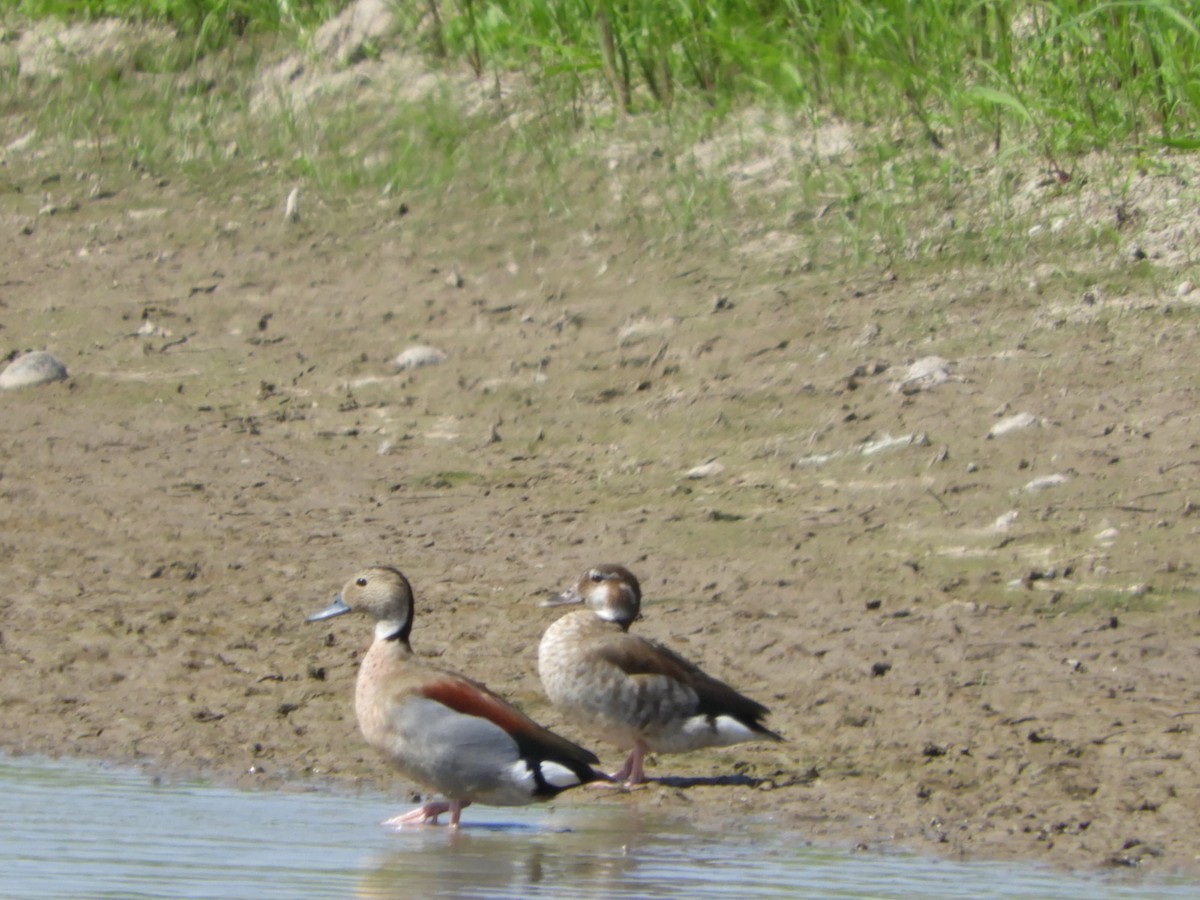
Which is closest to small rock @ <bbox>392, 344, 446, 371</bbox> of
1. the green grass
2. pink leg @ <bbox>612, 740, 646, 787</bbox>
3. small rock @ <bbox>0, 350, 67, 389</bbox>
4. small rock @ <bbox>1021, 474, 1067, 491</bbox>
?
the green grass

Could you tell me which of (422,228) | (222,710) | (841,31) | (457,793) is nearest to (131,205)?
(422,228)

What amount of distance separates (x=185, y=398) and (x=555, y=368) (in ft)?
5.47

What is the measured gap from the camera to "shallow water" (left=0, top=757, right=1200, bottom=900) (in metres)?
4.46

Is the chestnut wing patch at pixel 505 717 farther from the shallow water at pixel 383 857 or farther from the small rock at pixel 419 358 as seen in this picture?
the small rock at pixel 419 358

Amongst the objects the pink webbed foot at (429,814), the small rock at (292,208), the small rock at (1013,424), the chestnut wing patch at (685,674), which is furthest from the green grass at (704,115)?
the pink webbed foot at (429,814)

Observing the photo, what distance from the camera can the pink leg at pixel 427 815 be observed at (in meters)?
5.17

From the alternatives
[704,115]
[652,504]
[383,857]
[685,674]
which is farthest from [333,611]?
[704,115]

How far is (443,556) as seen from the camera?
24.1ft

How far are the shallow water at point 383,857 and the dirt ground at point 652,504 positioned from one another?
0.64 ft

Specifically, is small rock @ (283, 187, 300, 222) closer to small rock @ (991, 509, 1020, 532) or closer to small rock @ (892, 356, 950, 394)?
small rock @ (892, 356, 950, 394)

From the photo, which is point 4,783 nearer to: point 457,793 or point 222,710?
point 222,710

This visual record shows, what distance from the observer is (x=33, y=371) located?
30.5 ft

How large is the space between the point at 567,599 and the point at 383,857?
5.45 feet

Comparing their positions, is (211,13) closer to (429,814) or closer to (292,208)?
(292,208)
